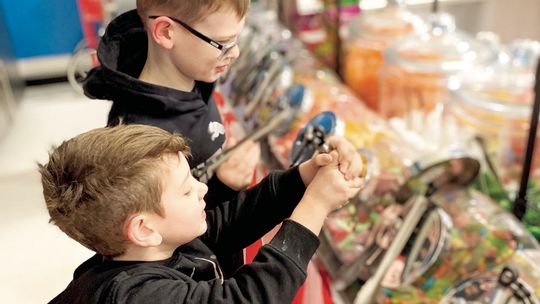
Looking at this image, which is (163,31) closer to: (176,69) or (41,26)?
(176,69)

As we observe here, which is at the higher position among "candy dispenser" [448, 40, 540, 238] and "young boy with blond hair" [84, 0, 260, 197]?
"young boy with blond hair" [84, 0, 260, 197]

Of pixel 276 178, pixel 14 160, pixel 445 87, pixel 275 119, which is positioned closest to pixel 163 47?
pixel 276 178

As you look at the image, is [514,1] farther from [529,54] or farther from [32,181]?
[32,181]

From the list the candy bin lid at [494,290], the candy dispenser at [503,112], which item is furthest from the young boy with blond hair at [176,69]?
the candy dispenser at [503,112]

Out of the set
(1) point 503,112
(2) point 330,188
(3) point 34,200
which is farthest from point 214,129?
(3) point 34,200

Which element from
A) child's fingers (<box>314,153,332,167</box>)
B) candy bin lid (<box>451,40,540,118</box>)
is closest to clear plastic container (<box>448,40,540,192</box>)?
candy bin lid (<box>451,40,540,118</box>)

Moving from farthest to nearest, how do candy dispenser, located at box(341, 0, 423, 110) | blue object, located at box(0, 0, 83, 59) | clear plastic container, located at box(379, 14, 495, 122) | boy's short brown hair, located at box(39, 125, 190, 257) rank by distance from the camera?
blue object, located at box(0, 0, 83, 59)
candy dispenser, located at box(341, 0, 423, 110)
clear plastic container, located at box(379, 14, 495, 122)
boy's short brown hair, located at box(39, 125, 190, 257)

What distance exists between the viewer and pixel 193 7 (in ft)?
2.30

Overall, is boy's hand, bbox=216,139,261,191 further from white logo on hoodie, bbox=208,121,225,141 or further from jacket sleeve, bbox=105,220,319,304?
jacket sleeve, bbox=105,220,319,304

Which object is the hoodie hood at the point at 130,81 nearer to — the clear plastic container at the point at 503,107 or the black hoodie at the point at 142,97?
the black hoodie at the point at 142,97

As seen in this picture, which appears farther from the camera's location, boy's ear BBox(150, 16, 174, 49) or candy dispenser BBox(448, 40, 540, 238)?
candy dispenser BBox(448, 40, 540, 238)

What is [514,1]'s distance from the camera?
2.52 meters

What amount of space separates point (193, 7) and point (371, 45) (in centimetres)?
108

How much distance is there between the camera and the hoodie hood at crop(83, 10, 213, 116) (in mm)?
744
